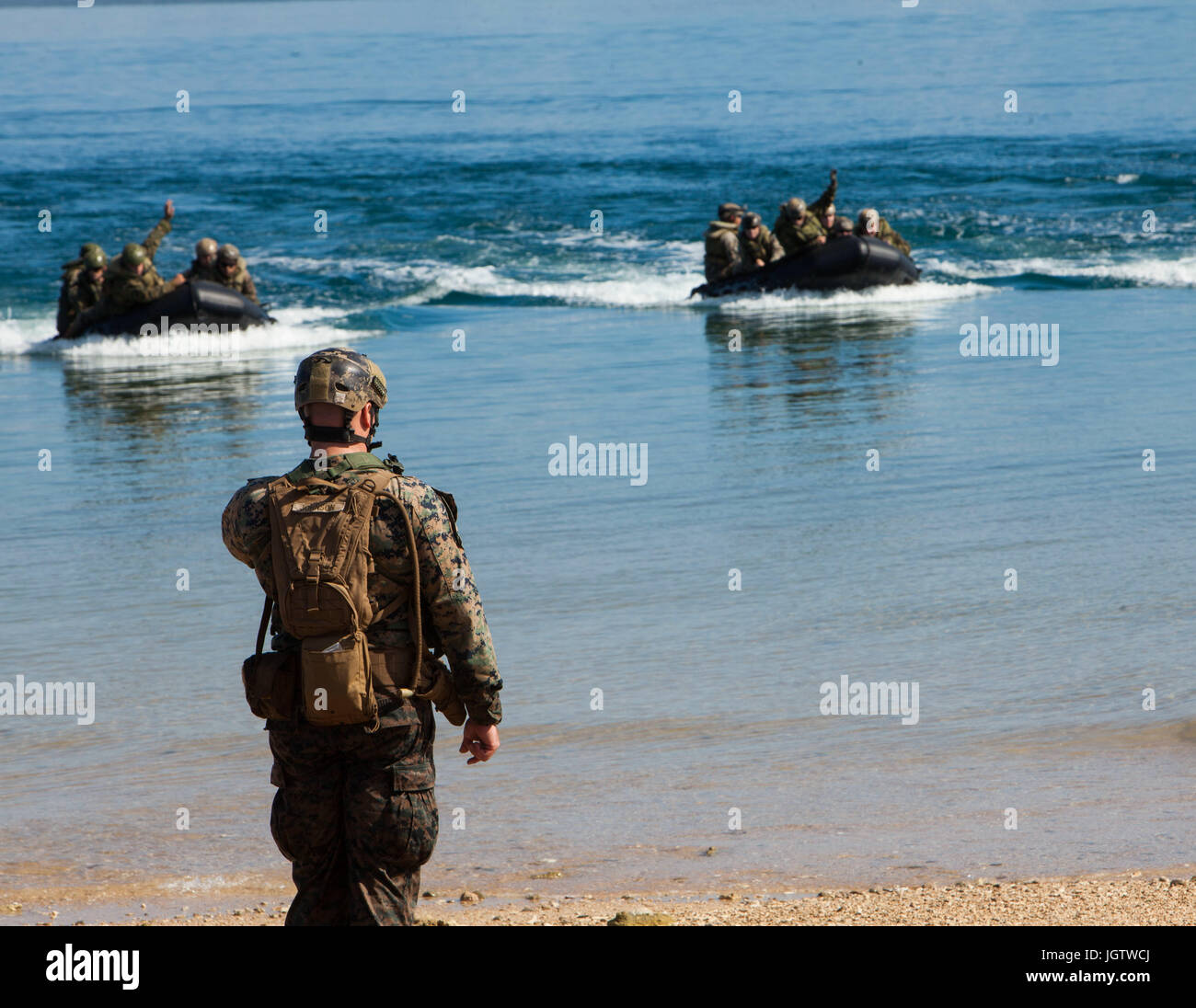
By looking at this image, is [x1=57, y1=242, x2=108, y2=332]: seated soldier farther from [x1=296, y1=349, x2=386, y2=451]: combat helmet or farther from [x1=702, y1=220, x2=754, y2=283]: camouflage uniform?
[x1=296, y1=349, x2=386, y2=451]: combat helmet

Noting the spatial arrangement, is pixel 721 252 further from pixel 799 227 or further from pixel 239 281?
pixel 239 281

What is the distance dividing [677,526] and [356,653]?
573 centimetres

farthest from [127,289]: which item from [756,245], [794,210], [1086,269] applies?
[1086,269]

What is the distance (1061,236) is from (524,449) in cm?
1827

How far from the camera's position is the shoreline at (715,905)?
14.4ft

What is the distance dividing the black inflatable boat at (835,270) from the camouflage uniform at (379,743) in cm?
1752

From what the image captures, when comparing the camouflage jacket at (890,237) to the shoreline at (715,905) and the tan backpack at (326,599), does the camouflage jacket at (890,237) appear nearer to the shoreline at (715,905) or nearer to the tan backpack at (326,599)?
the shoreline at (715,905)

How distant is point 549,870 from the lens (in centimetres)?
505

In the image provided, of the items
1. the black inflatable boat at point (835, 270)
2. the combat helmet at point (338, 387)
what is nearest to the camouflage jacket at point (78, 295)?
the black inflatable boat at point (835, 270)

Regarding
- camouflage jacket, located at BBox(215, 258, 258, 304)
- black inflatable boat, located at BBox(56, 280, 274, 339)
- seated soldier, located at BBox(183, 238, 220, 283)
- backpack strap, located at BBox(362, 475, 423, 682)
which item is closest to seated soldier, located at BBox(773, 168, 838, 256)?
camouflage jacket, located at BBox(215, 258, 258, 304)

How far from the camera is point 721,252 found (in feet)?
71.8

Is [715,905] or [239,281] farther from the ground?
[239,281]

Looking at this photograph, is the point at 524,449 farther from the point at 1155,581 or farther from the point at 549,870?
the point at 549,870

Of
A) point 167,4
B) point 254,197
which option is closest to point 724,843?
point 254,197
